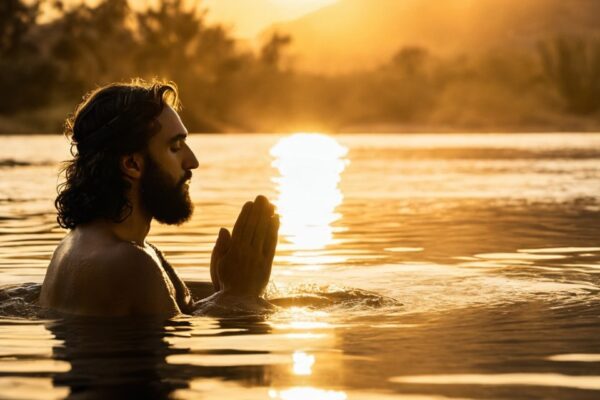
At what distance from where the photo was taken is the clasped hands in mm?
7078

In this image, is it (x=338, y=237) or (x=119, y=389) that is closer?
(x=119, y=389)

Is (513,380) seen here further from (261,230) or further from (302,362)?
(261,230)

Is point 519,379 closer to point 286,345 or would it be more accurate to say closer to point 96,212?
point 286,345

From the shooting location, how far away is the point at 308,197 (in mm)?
21875

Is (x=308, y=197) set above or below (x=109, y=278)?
above

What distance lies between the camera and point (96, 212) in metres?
6.50

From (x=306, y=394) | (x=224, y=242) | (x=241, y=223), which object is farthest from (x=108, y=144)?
(x=306, y=394)

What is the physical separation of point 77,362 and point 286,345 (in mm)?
1102

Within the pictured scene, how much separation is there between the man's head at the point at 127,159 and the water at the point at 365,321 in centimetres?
56

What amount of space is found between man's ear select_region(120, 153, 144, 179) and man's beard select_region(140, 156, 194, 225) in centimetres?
3

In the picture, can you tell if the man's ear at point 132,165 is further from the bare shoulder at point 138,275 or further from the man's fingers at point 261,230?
the man's fingers at point 261,230

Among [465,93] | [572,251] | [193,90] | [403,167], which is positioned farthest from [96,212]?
[465,93]

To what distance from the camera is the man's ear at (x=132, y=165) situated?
21.4 feet

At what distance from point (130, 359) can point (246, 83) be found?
79.0 metres
